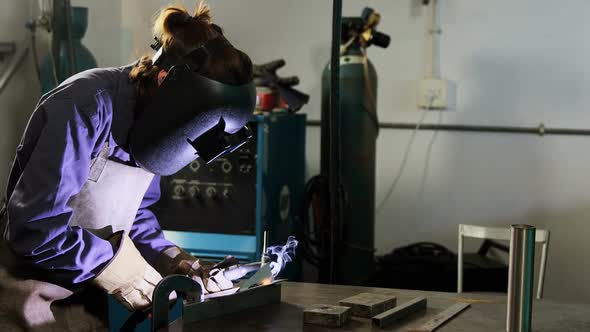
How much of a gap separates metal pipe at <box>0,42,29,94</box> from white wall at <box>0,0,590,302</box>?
130 mm

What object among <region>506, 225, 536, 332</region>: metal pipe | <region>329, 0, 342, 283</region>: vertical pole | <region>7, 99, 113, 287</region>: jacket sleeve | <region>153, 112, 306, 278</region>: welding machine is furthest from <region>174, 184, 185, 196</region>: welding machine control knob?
<region>506, 225, 536, 332</region>: metal pipe

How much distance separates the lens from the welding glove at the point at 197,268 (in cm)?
178

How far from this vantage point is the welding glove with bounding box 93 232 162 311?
63.7 inches

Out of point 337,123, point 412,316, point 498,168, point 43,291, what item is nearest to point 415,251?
point 498,168

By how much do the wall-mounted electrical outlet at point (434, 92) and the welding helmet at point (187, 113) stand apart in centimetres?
216

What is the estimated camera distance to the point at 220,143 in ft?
5.46

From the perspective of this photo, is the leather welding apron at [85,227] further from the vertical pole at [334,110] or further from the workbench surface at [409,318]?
the vertical pole at [334,110]

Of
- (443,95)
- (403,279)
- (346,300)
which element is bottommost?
(403,279)

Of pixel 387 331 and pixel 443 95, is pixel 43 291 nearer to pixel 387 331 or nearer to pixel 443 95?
pixel 387 331

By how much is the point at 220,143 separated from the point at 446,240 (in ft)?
7.81

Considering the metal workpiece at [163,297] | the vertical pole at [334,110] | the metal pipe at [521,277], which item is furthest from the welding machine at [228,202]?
the metal pipe at [521,277]

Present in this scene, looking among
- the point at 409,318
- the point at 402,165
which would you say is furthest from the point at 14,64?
the point at 409,318

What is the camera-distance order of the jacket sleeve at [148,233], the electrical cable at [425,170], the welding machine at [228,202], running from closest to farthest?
the jacket sleeve at [148,233]
the welding machine at [228,202]
the electrical cable at [425,170]

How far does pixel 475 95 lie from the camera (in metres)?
3.74
